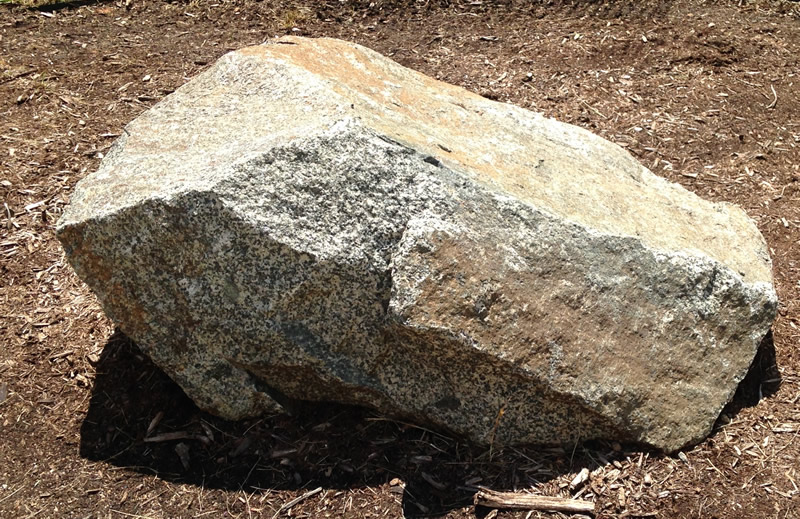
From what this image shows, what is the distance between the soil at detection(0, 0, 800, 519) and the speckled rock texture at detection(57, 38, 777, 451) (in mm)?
182

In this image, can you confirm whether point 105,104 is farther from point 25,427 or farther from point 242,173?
point 242,173

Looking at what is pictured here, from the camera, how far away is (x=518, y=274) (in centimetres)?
288

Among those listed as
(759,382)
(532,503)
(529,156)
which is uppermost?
(529,156)

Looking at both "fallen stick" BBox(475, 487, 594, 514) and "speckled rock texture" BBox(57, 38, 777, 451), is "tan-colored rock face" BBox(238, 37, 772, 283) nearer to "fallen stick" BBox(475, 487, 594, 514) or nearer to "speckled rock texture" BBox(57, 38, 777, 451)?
"speckled rock texture" BBox(57, 38, 777, 451)

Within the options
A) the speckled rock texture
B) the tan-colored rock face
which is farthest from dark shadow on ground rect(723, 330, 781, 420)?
the tan-colored rock face

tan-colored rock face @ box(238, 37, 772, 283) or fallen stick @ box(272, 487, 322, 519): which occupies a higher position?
tan-colored rock face @ box(238, 37, 772, 283)

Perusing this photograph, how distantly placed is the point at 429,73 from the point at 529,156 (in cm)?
252

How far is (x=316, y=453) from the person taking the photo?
324cm

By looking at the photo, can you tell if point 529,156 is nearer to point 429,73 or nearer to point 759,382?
point 759,382

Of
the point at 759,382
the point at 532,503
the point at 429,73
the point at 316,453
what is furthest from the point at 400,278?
the point at 429,73

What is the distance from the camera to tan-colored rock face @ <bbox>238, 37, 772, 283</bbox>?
3.11 meters

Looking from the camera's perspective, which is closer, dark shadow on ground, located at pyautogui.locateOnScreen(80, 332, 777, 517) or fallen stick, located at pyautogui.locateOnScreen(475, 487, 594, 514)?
fallen stick, located at pyautogui.locateOnScreen(475, 487, 594, 514)

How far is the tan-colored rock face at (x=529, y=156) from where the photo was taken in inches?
122

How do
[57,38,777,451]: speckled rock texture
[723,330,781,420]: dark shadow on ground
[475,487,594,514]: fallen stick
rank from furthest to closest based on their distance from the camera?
1. [723,330,781,420]: dark shadow on ground
2. [475,487,594,514]: fallen stick
3. [57,38,777,451]: speckled rock texture
